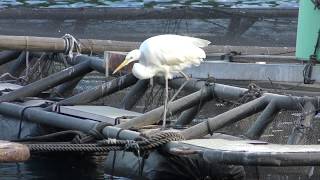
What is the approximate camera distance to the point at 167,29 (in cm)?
2411

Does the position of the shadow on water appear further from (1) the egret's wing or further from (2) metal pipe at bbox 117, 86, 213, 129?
(1) the egret's wing

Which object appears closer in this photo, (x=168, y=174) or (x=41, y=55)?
(x=168, y=174)

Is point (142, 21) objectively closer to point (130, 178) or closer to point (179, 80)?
point (179, 80)

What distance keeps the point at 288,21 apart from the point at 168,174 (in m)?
17.2

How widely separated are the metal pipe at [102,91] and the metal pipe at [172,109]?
1500mm

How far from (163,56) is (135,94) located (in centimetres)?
272

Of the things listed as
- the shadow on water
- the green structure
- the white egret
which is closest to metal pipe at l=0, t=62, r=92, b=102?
the shadow on water

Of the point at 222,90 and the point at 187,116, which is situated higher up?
the point at 222,90

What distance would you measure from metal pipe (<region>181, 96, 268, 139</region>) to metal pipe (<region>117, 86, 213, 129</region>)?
711mm

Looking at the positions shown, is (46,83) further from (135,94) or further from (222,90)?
(222,90)

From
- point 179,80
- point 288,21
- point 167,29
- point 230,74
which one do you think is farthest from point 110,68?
point 288,21

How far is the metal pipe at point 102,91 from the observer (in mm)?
11555

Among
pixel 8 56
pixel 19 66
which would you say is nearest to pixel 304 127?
pixel 19 66

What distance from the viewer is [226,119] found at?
30.9 feet
